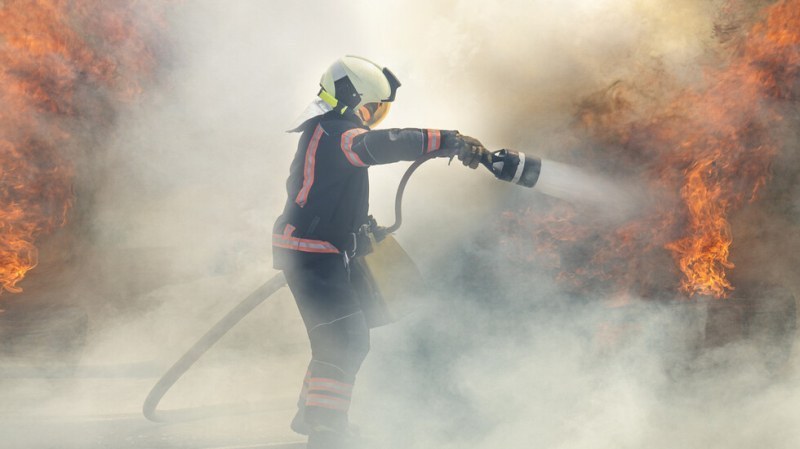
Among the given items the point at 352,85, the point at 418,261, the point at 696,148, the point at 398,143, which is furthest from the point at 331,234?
the point at 696,148

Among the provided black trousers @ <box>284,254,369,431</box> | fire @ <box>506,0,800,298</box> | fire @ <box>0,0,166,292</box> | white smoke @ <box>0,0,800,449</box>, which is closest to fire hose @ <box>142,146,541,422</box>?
white smoke @ <box>0,0,800,449</box>

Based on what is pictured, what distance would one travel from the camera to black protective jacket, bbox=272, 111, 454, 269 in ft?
13.1

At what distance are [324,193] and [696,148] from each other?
3.28m

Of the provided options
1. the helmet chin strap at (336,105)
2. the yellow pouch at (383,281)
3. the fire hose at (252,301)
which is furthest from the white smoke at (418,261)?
the helmet chin strap at (336,105)

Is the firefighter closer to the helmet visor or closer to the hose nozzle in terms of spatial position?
the helmet visor

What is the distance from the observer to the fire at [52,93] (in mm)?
6555

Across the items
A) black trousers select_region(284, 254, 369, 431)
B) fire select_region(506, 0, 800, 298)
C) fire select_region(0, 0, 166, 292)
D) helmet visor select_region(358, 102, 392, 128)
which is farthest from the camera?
fire select_region(0, 0, 166, 292)

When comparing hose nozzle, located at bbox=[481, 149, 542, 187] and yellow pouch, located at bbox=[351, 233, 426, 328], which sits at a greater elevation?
hose nozzle, located at bbox=[481, 149, 542, 187]

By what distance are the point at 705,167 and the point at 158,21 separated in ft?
17.5

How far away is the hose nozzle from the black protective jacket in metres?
0.69

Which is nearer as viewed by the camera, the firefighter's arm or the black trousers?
the firefighter's arm

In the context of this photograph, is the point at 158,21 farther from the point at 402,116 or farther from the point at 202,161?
the point at 402,116

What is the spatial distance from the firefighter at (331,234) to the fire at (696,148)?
2.48 metres

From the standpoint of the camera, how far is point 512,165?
3.86 metres
